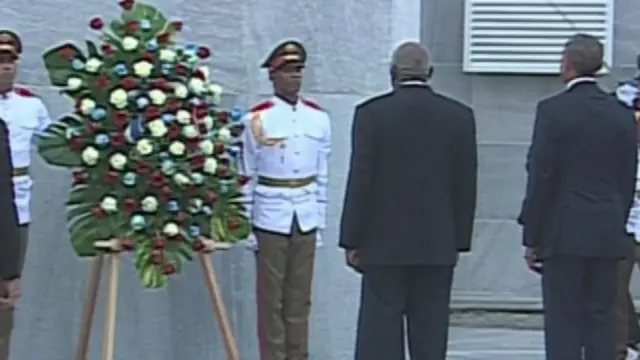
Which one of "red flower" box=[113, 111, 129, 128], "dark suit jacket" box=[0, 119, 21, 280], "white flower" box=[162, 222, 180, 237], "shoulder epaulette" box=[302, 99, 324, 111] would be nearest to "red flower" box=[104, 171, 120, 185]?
"red flower" box=[113, 111, 129, 128]

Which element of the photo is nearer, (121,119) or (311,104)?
(121,119)

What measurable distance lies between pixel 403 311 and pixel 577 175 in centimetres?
105

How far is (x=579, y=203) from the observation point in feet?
25.7

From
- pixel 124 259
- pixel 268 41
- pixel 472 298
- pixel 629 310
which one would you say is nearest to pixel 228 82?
pixel 268 41

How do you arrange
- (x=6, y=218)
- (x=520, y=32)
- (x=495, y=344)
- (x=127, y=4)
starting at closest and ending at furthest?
(x=6, y=218) → (x=127, y=4) → (x=495, y=344) → (x=520, y=32)

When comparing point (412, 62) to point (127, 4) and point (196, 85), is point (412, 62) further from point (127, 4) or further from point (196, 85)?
point (127, 4)

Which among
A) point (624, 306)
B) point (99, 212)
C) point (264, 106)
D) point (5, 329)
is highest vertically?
point (264, 106)

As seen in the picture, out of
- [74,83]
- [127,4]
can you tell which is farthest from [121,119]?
[127,4]

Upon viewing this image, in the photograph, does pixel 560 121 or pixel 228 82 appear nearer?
pixel 560 121

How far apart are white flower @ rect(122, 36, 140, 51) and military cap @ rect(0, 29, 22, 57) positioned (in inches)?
25.0

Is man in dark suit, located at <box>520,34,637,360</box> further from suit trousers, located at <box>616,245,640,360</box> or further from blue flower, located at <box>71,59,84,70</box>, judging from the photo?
blue flower, located at <box>71,59,84,70</box>

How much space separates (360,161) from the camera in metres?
7.58

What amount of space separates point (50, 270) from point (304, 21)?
1.98 metres

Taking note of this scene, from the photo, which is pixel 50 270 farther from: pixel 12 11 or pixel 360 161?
pixel 360 161
